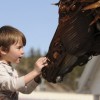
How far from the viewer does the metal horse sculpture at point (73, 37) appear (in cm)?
264

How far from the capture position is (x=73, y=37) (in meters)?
2.70

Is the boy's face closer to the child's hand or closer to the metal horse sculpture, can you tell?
the child's hand

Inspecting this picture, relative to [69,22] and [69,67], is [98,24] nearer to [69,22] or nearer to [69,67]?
[69,22]

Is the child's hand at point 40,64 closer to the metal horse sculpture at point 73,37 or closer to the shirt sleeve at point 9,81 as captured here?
the metal horse sculpture at point 73,37

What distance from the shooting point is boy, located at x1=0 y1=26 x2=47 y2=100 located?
10.6 ft

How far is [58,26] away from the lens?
2.75m

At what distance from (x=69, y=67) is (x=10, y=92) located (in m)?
0.62

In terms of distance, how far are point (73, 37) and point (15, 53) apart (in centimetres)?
69

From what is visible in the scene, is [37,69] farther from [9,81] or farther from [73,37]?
[73,37]

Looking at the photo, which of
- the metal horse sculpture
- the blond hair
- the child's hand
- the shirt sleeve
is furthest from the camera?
the blond hair

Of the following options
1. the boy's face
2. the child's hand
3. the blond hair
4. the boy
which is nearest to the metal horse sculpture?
the child's hand

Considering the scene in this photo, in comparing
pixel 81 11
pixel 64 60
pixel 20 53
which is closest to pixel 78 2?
pixel 81 11

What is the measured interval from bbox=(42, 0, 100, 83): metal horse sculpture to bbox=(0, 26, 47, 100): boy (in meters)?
0.36

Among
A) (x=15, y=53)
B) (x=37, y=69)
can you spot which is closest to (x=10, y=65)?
(x=15, y=53)
